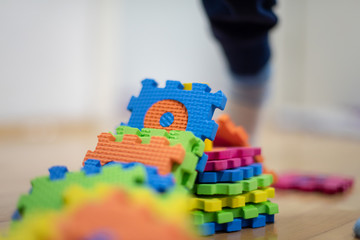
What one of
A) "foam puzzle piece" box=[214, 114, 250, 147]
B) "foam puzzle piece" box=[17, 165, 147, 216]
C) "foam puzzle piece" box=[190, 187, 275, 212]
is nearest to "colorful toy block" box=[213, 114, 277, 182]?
"foam puzzle piece" box=[214, 114, 250, 147]

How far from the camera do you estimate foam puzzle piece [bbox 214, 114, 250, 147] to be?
2.90ft

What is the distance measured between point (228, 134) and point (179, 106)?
7.4 inches

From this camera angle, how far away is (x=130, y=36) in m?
3.13

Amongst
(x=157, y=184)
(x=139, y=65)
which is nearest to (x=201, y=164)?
(x=157, y=184)

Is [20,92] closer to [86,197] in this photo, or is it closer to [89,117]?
[89,117]

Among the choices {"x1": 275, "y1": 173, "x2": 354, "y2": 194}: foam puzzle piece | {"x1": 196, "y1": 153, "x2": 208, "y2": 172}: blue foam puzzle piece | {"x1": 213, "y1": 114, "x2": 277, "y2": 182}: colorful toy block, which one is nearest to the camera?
{"x1": 196, "y1": 153, "x2": 208, "y2": 172}: blue foam puzzle piece

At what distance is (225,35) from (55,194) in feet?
2.99

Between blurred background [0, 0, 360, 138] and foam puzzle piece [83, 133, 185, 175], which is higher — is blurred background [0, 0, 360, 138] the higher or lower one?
the higher one

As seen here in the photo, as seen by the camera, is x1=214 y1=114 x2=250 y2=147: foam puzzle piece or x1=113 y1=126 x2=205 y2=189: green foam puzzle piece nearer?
x1=113 y1=126 x2=205 y2=189: green foam puzzle piece

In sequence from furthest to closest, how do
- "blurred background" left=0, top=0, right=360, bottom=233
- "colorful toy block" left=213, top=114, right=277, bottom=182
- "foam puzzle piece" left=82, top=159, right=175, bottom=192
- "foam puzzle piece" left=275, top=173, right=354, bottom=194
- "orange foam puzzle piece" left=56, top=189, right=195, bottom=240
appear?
"blurred background" left=0, top=0, right=360, bottom=233 → "foam puzzle piece" left=275, top=173, right=354, bottom=194 → "colorful toy block" left=213, top=114, right=277, bottom=182 → "foam puzzle piece" left=82, top=159, right=175, bottom=192 → "orange foam puzzle piece" left=56, top=189, right=195, bottom=240

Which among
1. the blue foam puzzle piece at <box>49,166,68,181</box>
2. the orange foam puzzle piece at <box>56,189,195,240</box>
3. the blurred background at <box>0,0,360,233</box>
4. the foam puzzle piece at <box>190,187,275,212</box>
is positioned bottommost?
the orange foam puzzle piece at <box>56,189,195,240</box>

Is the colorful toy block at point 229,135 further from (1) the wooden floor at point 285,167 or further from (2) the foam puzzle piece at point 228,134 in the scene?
(1) the wooden floor at point 285,167

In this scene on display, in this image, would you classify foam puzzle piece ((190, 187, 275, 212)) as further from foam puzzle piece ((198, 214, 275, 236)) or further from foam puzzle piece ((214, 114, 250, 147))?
foam puzzle piece ((214, 114, 250, 147))

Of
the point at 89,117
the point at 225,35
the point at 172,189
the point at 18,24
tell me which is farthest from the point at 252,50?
the point at 89,117
